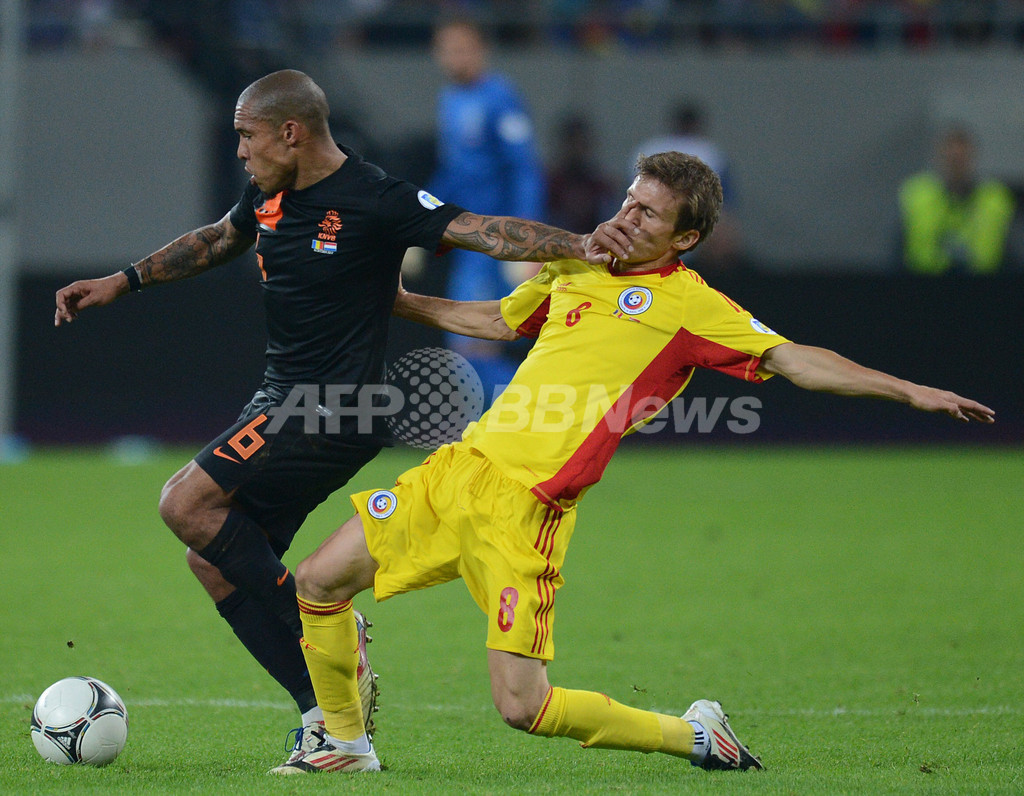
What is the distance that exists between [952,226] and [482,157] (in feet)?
16.6

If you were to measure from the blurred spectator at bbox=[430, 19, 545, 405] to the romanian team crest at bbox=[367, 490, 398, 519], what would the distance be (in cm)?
537

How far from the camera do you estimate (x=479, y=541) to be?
3.77m

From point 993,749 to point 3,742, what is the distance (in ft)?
9.56

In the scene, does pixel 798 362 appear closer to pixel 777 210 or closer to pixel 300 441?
pixel 300 441

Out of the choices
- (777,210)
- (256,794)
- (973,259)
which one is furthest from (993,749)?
(777,210)

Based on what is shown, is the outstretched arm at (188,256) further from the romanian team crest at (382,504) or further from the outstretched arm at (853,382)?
the outstretched arm at (853,382)

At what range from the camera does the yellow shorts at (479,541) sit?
146 inches

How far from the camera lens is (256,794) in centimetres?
357

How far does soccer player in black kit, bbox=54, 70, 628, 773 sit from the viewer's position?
4.05 metres

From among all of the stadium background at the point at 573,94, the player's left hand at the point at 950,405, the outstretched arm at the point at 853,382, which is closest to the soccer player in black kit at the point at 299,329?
the outstretched arm at the point at 853,382

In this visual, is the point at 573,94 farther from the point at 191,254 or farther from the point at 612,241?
the point at 612,241

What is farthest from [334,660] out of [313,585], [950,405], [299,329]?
[950,405]

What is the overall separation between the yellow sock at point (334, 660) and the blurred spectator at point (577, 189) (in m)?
9.36

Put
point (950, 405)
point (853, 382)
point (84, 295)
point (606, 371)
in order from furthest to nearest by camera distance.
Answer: point (84, 295) < point (606, 371) < point (853, 382) < point (950, 405)
